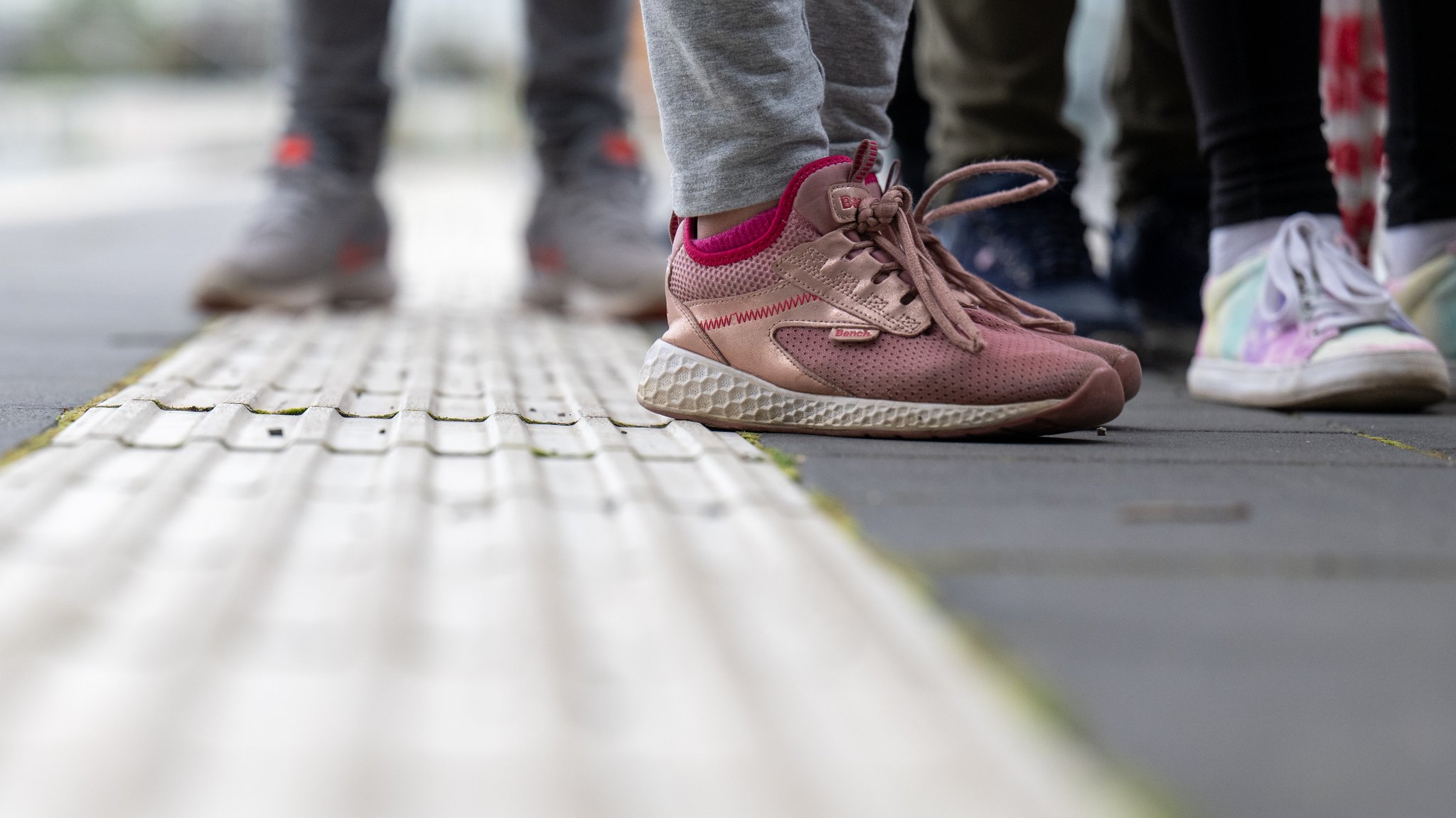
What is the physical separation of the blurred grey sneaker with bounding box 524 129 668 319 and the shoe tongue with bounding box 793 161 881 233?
1.10 meters

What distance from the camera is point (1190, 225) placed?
72.2 inches

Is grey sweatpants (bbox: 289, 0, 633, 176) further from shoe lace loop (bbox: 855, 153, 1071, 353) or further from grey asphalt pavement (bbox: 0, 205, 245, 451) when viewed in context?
shoe lace loop (bbox: 855, 153, 1071, 353)

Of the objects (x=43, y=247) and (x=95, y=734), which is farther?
(x=43, y=247)

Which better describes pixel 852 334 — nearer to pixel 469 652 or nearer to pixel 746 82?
pixel 746 82

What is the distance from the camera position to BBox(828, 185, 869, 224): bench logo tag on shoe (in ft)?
3.70

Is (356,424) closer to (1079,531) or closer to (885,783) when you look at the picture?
(1079,531)

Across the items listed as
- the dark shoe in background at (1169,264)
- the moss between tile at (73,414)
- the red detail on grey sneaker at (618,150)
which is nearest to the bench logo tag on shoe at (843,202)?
the moss between tile at (73,414)

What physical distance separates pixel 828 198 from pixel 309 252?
143cm

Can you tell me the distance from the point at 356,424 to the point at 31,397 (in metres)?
0.38

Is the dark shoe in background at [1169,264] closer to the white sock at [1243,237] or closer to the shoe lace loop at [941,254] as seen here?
the white sock at [1243,237]

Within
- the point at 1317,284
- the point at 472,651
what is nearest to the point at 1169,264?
the point at 1317,284

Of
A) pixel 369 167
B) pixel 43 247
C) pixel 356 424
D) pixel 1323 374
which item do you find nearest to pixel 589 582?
pixel 356 424

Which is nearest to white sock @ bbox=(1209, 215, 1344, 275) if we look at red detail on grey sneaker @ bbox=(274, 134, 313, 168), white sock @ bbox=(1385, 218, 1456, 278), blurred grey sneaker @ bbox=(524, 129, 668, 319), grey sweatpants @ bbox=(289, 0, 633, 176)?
white sock @ bbox=(1385, 218, 1456, 278)

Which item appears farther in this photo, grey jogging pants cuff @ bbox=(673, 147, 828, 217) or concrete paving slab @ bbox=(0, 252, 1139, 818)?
grey jogging pants cuff @ bbox=(673, 147, 828, 217)
